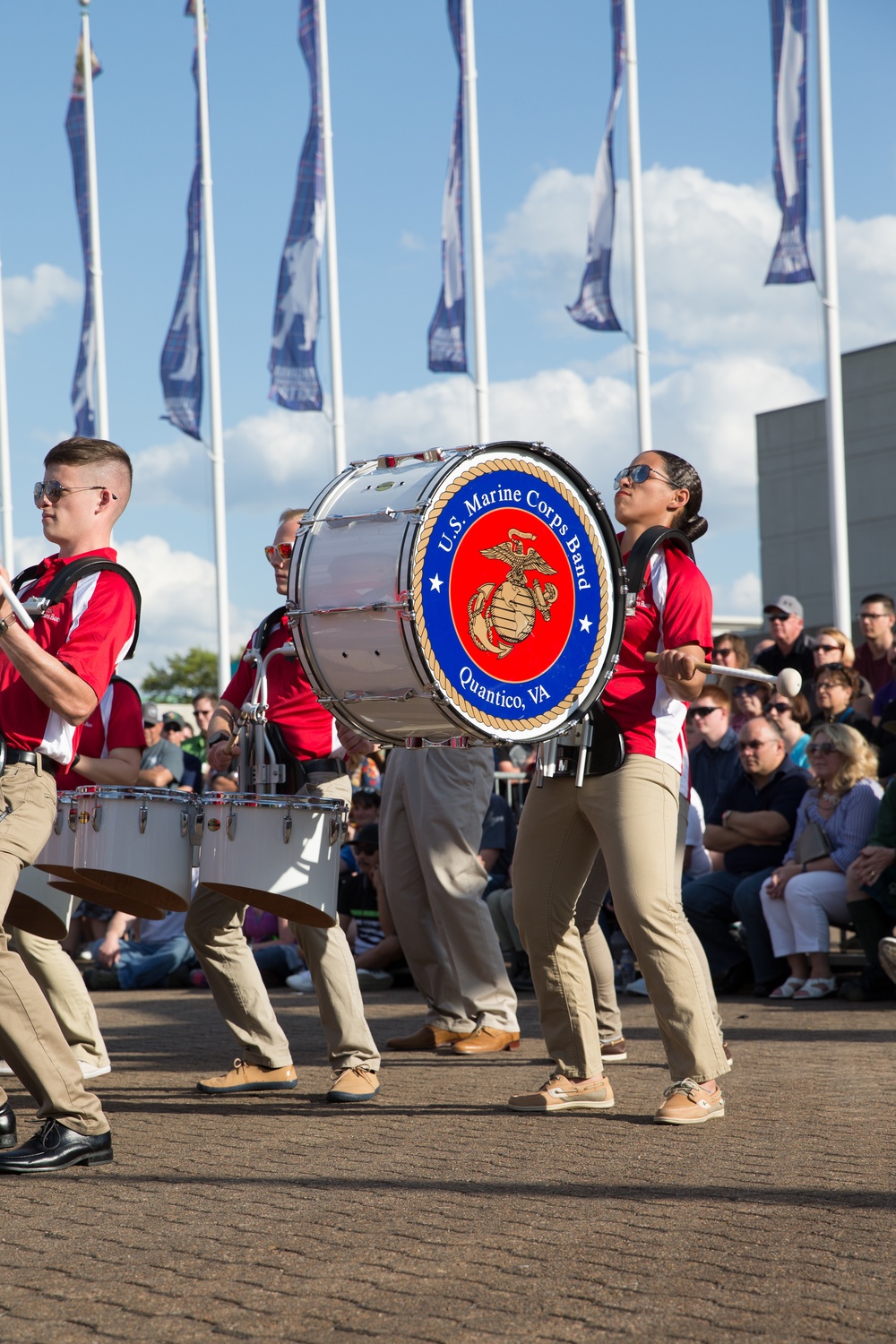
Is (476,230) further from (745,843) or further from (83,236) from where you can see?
(745,843)

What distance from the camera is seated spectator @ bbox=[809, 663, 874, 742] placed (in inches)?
410

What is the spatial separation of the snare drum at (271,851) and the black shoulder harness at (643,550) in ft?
4.72

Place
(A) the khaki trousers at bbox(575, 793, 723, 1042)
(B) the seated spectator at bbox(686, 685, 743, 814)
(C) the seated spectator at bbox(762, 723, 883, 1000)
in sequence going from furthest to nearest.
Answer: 1. (B) the seated spectator at bbox(686, 685, 743, 814)
2. (C) the seated spectator at bbox(762, 723, 883, 1000)
3. (A) the khaki trousers at bbox(575, 793, 723, 1042)

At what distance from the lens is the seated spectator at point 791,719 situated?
1061 centimetres

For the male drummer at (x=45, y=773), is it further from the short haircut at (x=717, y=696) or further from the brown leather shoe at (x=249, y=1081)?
the short haircut at (x=717, y=696)

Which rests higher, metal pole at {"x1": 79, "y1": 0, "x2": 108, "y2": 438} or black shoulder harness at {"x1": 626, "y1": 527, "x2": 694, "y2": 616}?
metal pole at {"x1": 79, "y1": 0, "x2": 108, "y2": 438}

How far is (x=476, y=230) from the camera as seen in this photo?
846 inches

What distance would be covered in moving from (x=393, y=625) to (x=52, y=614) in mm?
1109

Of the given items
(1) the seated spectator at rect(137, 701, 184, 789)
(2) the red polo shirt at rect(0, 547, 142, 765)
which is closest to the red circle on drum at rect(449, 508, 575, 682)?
(2) the red polo shirt at rect(0, 547, 142, 765)

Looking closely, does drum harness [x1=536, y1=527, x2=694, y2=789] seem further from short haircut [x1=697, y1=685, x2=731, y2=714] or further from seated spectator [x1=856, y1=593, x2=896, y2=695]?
seated spectator [x1=856, y1=593, x2=896, y2=695]

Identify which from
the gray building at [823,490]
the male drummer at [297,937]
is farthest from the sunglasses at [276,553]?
the gray building at [823,490]

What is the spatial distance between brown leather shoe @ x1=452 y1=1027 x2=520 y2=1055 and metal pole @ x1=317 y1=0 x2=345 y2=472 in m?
17.0

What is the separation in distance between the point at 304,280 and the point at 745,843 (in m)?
14.9

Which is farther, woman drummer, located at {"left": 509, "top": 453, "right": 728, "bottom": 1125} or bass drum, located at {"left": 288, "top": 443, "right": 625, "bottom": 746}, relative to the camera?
woman drummer, located at {"left": 509, "top": 453, "right": 728, "bottom": 1125}
